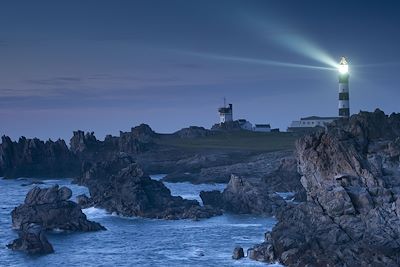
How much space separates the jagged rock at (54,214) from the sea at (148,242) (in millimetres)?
1257

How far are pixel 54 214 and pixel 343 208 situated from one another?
40977 mm

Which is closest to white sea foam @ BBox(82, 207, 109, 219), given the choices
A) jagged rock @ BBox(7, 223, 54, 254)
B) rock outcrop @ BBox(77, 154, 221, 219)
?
rock outcrop @ BBox(77, 154, 221, 219)

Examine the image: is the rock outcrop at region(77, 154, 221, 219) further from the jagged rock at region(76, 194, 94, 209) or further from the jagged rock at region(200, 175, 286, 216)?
the jagged rock at region(200, 175, 286, 216)

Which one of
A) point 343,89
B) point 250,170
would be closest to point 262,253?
point 343,89

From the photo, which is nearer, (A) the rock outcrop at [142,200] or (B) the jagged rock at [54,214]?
(B) the jagged rock at [54,214]

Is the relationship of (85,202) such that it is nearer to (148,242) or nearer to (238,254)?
(148,242)

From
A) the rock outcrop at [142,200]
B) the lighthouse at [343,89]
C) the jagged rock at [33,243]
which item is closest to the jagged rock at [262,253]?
the jagged rock at [33,243]

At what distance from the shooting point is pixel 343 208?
7831cm

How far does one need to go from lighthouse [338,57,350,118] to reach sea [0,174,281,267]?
49.4 metres

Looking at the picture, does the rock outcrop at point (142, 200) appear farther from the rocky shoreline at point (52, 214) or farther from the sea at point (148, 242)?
the rocky shoreline at point (52, 214)

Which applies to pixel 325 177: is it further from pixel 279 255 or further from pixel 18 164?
pixel 18 164

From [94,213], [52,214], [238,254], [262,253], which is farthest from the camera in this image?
[94,213]

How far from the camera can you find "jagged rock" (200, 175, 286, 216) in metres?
116

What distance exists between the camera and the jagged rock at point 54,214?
10375cm
